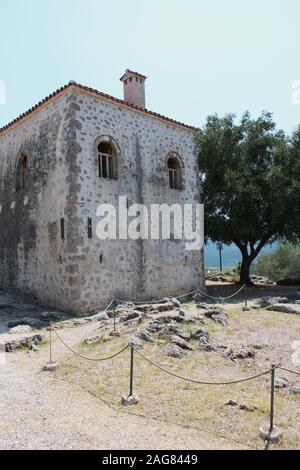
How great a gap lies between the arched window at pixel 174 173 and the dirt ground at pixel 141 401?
9.04 m

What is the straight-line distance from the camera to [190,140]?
1823 centimetres

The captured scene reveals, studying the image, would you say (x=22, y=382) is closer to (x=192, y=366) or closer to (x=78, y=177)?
(x=192, y=366)

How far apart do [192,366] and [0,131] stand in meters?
14.1

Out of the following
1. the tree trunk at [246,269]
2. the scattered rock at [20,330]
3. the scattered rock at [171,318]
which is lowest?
the scattered rock at [20,330]

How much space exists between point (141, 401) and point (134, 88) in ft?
46.6

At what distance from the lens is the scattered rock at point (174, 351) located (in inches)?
332

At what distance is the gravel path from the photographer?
4879 millimetres

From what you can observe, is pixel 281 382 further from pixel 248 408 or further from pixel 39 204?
pixel 39 204

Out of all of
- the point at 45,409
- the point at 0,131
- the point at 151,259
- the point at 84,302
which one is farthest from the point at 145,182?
the point at 45,409

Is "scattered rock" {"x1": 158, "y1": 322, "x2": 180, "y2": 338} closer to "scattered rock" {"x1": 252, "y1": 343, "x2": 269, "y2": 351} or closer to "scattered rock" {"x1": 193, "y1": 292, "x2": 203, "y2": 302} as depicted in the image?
"scattered rock" {"x1": 252, "y1": 343, "x2": 269, "y2": 351}

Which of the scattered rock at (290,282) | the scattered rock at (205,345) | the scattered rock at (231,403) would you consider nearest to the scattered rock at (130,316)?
the scattered rock at (205,345)

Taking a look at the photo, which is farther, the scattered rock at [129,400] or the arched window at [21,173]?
the arched window at [21,173]

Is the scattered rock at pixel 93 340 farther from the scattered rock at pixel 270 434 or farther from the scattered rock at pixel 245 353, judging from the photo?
the scattered rock at pixel 270 434

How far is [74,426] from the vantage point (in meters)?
5.39
